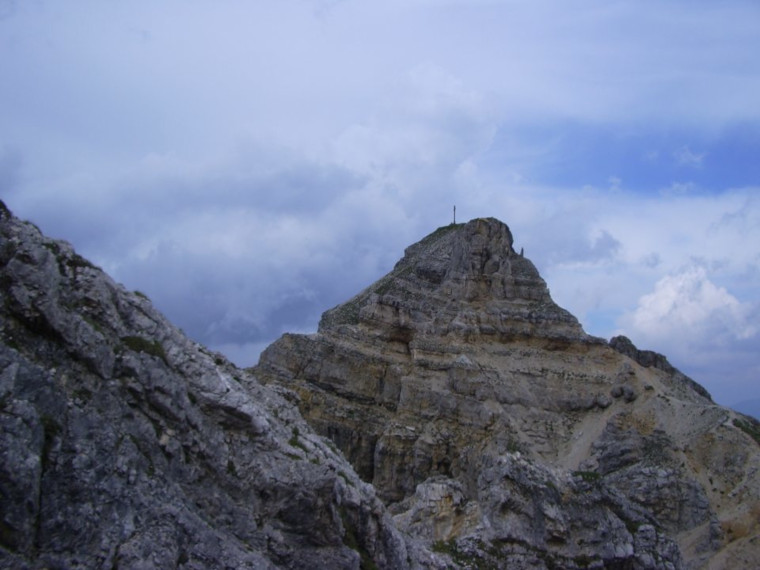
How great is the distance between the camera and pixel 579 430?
209ft

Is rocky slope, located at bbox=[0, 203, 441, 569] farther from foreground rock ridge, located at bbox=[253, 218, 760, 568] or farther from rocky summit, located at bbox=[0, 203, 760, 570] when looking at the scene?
foreground rock ridge, located at bbox=[253, 218, 760, 568]

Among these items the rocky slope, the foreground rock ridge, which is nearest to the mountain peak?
the foreground rock ridge

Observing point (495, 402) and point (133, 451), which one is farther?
point (495, 402)

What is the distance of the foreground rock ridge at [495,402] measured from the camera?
53031 mm

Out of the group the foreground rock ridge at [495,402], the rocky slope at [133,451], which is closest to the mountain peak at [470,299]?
the foreground rock ridge at [495,402]

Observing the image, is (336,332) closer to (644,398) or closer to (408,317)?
(408,317)

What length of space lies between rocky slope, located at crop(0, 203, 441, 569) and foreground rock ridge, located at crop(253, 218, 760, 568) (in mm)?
17795

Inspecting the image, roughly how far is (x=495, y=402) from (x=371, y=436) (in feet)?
36.0

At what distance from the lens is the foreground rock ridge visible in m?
53.0

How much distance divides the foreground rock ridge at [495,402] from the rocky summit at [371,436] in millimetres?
184

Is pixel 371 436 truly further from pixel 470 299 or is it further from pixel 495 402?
pixel 470 299

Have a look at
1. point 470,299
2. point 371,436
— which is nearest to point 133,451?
point 371,436

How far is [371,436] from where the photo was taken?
66062 millimetres

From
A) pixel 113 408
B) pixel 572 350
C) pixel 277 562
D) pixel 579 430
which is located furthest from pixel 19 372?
pixel 572 350
